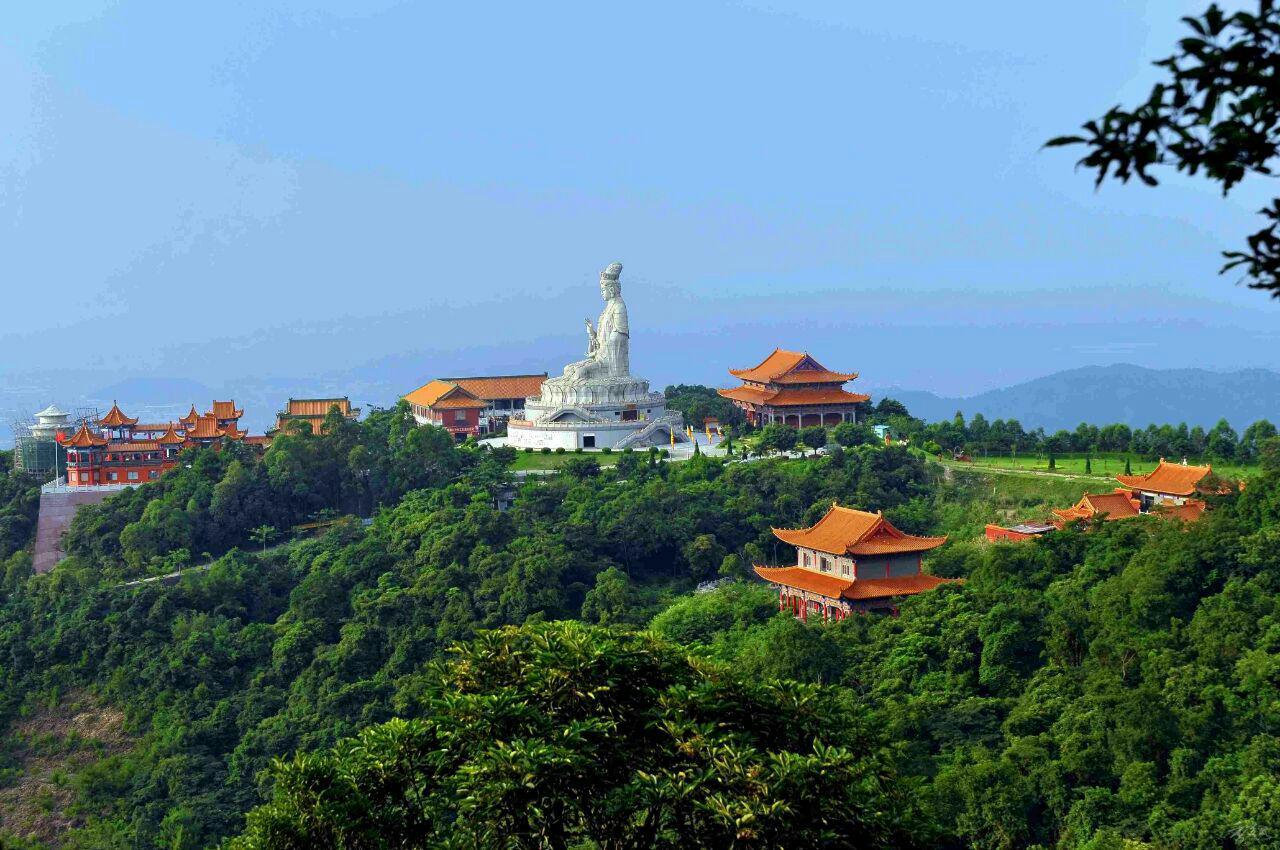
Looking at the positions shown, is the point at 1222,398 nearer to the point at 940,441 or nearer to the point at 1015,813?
the point at 940,441

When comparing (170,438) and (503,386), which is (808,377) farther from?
(170,438)

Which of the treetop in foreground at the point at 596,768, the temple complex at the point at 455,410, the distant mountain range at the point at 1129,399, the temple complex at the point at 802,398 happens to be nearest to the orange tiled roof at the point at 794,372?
the temple complex at the point at 802,398

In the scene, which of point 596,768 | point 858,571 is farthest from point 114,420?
point 596,768

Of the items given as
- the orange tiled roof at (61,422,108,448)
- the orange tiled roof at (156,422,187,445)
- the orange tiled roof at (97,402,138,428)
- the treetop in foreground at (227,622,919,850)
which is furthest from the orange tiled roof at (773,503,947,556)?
the orange tiled roof at (97,402,138,428)

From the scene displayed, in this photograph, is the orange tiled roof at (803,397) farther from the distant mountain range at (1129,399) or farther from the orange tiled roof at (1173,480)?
the distant mountain range at (1129,399)

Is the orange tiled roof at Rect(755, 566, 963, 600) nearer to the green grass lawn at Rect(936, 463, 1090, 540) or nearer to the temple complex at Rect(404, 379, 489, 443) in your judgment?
the green grass lawn at Rect(936, 463, 1090, 540)
